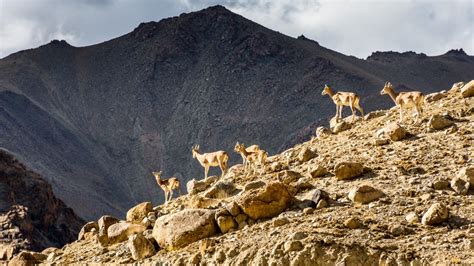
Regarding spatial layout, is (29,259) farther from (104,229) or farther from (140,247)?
(140,247)

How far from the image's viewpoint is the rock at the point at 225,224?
17859mm

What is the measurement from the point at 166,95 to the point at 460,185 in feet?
472

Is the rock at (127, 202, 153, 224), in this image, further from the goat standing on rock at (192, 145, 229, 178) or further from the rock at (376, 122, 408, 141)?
the rock at (376, 122, 408, 141)

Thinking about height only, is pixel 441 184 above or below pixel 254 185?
below

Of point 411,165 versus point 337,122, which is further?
point 337,122

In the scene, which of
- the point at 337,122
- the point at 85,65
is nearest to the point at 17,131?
the point at 85,65

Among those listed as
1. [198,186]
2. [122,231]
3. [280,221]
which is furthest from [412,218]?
[198,186]

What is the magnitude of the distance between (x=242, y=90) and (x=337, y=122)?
12525 centimetres

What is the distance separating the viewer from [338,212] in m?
17.1

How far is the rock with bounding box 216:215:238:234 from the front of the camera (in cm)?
1786

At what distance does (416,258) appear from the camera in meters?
14.3

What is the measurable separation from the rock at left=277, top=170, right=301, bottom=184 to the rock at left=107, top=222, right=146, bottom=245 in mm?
4091

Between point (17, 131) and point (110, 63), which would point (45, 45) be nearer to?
point (110, 63)

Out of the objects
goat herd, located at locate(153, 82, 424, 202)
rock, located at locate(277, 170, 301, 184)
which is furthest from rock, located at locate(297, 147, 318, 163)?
rock, located at locate(277, 170, 301, 184)
